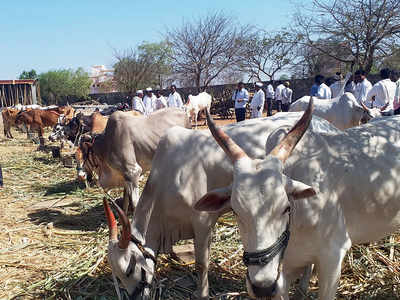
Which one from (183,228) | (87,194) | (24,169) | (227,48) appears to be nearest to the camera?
(183,228)

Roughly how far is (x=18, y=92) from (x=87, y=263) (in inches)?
1049

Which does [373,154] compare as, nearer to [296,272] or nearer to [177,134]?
[296,272]

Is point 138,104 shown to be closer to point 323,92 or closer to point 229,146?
point 323,92

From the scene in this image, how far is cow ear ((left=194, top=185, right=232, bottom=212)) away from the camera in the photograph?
2098 mm

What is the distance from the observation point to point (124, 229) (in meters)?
2.82

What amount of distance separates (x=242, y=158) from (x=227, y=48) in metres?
26.7

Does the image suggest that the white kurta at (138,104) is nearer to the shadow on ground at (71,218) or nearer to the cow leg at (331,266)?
the shadow on ground at (71,218)

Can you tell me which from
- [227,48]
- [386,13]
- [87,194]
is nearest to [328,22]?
[386,13]

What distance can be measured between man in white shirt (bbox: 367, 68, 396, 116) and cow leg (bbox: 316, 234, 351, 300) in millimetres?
6418

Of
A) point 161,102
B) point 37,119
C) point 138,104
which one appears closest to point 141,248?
point 138,104

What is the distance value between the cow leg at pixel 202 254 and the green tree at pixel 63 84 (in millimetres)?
49051

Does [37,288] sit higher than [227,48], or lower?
lower

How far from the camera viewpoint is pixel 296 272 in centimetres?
258

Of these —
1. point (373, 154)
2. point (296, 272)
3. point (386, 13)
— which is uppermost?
point (386, 13)
